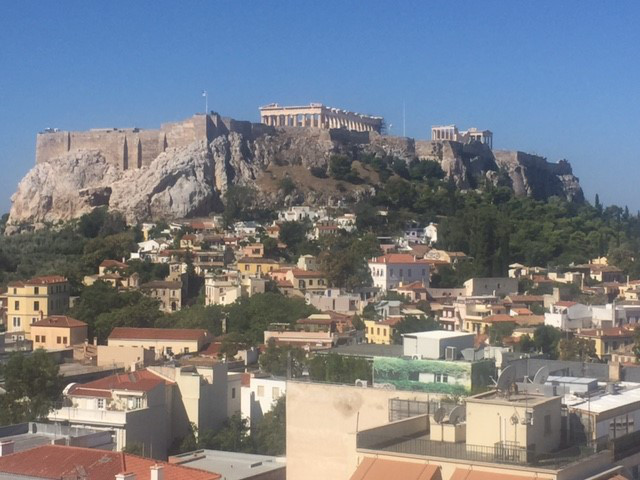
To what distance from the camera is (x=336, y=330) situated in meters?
43.8

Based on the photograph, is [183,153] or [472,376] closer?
[472,376]

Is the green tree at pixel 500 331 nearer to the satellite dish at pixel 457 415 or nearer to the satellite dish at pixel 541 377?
the satellite dish at pixel 541 377

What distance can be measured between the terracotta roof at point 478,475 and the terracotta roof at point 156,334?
28253 mm

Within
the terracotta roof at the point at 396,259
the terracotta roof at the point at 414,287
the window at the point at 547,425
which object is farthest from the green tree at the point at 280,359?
the terracotta roof at the point at 396,259

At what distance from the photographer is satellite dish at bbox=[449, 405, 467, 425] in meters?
13.6

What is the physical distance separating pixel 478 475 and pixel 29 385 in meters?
16.5

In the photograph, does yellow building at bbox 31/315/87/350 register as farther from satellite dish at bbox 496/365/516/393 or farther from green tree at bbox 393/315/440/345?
satellite dish at bbox 496/365/516/393

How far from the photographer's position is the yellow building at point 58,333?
4312cm

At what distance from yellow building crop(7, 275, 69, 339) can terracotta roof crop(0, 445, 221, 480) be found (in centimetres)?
3363

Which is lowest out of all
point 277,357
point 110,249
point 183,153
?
point 277,357

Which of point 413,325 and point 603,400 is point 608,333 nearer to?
point 413,325

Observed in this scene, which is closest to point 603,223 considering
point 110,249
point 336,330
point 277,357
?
point 110,249

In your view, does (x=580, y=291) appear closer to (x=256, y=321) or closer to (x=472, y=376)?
(x=256, y=321)

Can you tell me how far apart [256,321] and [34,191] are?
38.1 meters
